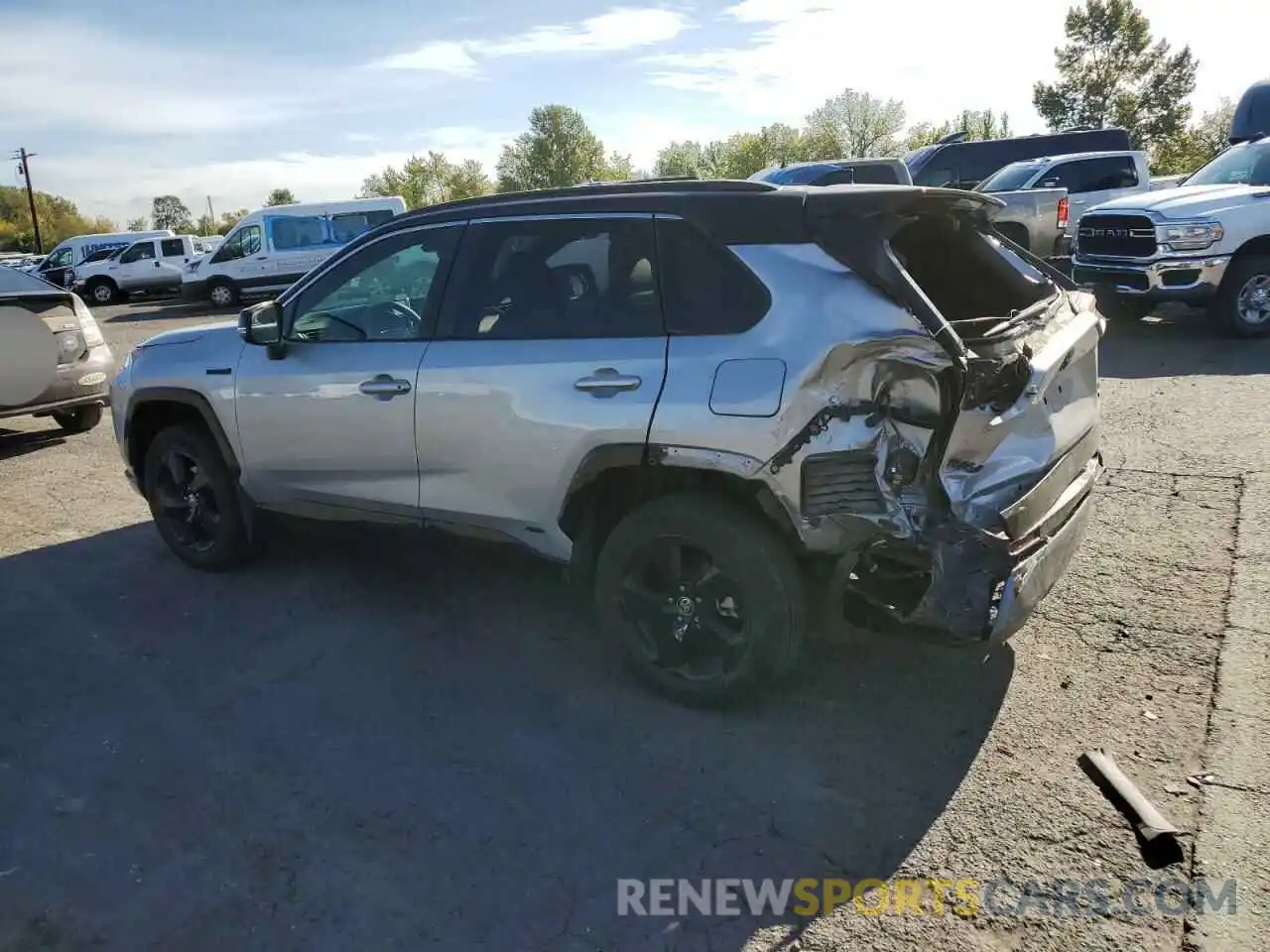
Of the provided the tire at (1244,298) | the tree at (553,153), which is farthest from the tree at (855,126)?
the tire at (1244,298)

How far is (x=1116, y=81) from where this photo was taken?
5203 centimetres

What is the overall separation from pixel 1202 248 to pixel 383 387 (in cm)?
919

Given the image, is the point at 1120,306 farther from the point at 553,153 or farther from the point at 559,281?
the point at 553,153

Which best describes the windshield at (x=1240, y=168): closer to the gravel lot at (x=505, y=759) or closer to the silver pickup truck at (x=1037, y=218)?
the silver pickup truck at (x=1037, y=218)

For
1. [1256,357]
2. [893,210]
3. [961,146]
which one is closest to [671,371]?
[893,210]

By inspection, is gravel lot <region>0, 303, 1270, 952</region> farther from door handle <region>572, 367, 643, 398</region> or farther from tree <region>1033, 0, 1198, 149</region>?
tree <region>1033, 0, 1198, 149</region>

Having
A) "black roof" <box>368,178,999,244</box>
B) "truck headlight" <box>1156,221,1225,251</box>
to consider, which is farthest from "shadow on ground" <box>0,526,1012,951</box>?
"truck headlight" <box>1156,221,1225,251</box>

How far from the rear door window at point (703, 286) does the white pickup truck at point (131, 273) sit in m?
30.1

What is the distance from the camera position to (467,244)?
13.5ft

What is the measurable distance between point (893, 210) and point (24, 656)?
13.5 feet

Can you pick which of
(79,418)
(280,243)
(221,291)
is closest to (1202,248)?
(79,418)

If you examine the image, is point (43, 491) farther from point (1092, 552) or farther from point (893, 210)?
point (1092, 552)

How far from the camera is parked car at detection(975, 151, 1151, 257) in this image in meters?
14.9

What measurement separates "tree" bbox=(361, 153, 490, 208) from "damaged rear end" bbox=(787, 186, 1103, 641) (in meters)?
79.8
